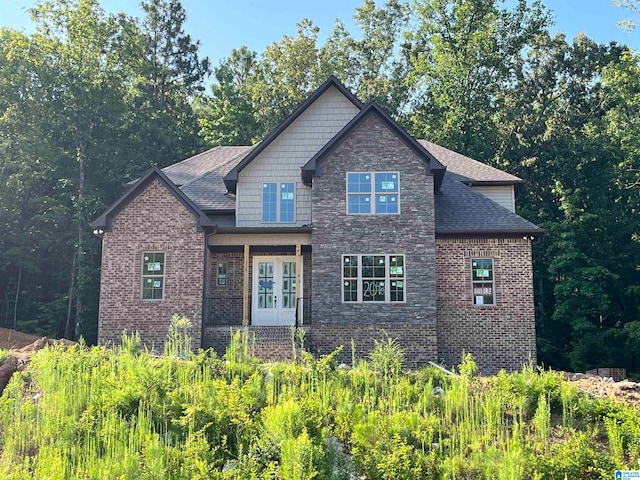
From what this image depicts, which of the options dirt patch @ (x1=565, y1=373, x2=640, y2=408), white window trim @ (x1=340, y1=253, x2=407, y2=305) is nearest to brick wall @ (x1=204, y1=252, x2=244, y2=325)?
white window trim @ (x1=340, y1=253, x2=407, y2=305)

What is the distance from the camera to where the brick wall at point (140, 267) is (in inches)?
691

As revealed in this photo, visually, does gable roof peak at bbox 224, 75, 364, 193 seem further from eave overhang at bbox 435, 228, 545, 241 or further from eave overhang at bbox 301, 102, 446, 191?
→ eave overhang at bbox 435, 228, 545, 241

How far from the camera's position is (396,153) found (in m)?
18.2

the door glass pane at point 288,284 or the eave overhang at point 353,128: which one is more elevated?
the eave overhang at point 353,128

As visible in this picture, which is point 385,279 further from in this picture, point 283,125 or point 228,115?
point 228,115

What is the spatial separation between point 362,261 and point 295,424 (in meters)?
9.36

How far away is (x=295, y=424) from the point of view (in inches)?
348

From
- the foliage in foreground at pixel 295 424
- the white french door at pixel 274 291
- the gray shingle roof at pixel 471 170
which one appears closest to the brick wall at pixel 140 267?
the white french door at pixel 274 291

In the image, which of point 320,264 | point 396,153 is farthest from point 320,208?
point 396,153

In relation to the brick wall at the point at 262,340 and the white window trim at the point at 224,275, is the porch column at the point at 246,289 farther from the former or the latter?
the white window trim at the point at 224,275

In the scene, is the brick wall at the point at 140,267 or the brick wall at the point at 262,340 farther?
the brick wall at the point at 140,267

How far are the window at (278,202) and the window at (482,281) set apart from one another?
5643 mm

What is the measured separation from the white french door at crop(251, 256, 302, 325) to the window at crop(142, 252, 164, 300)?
291 cm

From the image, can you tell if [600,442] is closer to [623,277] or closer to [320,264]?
[320,264]
